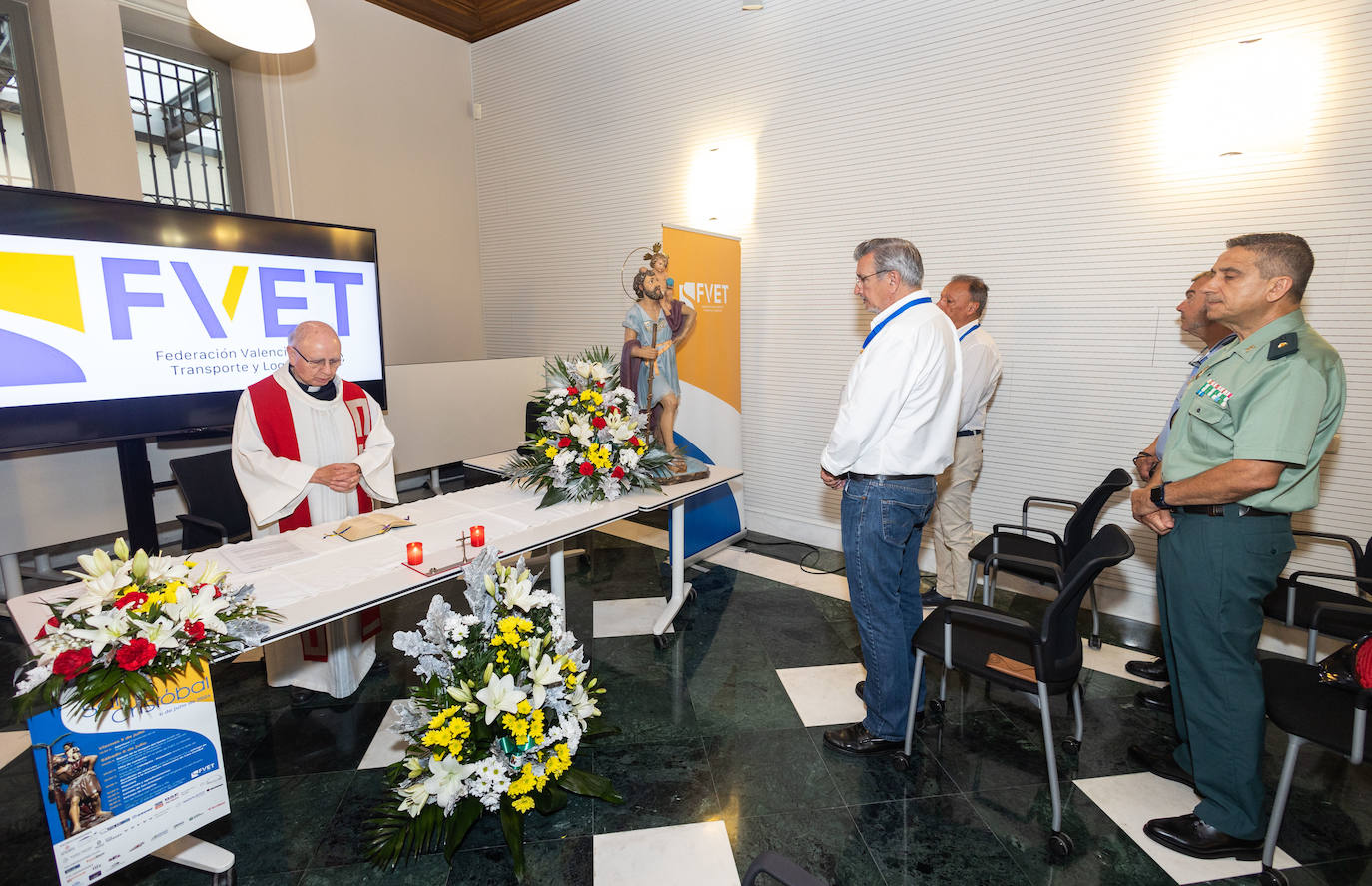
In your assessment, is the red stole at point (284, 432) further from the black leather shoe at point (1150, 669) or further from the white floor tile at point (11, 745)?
the black leather shoe at point (1150, 669)

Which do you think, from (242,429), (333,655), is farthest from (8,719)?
(242,429)

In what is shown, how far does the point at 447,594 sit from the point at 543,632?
6.96 ft

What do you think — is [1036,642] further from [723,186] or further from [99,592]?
[723,186]

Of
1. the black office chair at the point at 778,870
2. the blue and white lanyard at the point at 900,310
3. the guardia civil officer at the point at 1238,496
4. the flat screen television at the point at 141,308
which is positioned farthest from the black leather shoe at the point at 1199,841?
the flat screen television at the point at 141,308

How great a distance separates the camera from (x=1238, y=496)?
1.85 metres

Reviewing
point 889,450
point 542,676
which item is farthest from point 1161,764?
point 542,676

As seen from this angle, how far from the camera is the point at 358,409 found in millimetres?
2914

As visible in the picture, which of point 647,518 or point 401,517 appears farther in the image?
point 647,518

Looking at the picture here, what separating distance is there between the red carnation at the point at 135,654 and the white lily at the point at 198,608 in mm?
79

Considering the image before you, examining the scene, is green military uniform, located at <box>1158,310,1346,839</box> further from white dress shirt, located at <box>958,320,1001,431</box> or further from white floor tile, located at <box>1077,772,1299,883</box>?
white dress shirt, located at <box>958,320,1001,431</box>

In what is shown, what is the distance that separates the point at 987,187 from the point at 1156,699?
274 centimetres

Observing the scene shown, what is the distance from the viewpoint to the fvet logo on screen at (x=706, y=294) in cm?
408

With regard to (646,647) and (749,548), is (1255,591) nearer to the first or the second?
(646,647)

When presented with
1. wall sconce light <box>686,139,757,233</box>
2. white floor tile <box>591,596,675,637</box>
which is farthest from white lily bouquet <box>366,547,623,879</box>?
wall sconce light <box>686,139,757,233</box>
